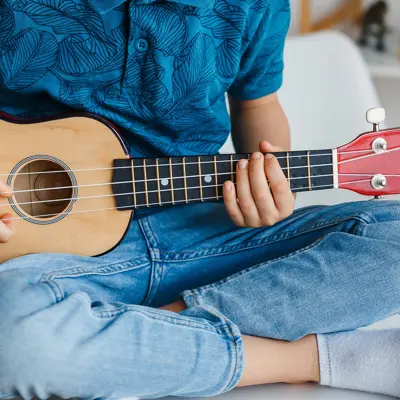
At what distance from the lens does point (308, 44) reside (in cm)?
164

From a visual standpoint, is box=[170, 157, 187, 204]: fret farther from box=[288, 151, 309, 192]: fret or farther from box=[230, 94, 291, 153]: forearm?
box=[230, 94, 291, 153]: forearm

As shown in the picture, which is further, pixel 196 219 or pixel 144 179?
pixel 196 219

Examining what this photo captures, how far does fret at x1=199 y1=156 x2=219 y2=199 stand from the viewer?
0.95 m

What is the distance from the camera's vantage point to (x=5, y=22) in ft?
3.10

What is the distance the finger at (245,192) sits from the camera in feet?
3.09

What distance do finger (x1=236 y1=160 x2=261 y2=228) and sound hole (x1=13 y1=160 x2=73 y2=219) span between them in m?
0.24

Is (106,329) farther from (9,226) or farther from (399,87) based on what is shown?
(399,87)

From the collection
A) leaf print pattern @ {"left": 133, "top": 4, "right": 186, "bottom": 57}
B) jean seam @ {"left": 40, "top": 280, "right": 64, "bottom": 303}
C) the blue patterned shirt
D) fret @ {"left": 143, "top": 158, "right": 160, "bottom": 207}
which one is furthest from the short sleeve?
jean seam @ {"left": 40, "top": 280, "right": 64, "bottom": 303}

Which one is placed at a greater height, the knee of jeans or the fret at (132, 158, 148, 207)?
the fret at (132, 158, 148, 207)

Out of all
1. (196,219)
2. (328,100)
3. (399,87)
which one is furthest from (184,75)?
(399,87)

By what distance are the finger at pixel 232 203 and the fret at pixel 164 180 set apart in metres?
0.08

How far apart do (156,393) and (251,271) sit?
8.7 inches

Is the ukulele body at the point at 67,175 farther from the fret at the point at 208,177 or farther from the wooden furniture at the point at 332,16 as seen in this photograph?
the wooden furniture at the point at 332,16

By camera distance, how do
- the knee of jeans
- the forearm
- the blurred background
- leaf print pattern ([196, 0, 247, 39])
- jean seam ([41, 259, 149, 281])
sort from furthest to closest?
1. the blurred background
2. the forearm
3. leaf print pattern ([196, 0, 247, 39])
4. jean seam ([41, 259, 149, 281])
5. the knee of jeans
